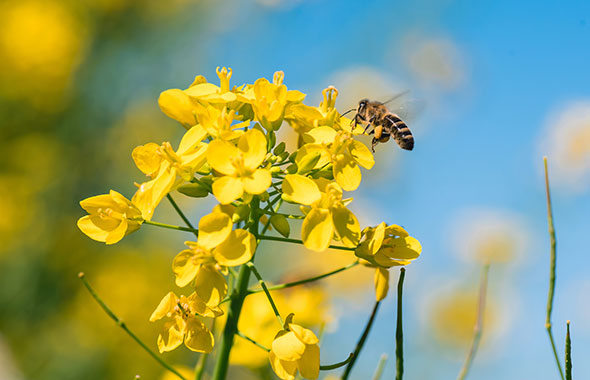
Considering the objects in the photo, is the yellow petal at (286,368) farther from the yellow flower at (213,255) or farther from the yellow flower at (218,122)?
the yellow flower at (218,122)

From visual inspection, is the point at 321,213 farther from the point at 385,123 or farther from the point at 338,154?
the point at 385,123

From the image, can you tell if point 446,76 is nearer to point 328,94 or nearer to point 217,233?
point 328,94

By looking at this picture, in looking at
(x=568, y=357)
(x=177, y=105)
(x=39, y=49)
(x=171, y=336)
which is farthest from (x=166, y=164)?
(x=39, y=49)

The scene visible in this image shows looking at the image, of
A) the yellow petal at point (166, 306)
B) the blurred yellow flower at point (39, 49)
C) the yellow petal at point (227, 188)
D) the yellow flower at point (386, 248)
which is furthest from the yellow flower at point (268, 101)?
the blurred yellow flower at point (39, 49)

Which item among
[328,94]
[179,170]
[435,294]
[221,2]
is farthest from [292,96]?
[221,2]

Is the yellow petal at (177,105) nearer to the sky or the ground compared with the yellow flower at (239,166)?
nearer to the sky

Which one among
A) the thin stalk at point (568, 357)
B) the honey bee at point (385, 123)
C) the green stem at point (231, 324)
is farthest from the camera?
the honey bee at point (385, 123)

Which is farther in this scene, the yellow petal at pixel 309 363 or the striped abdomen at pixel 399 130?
the striped abdomen at pixel 399 130
